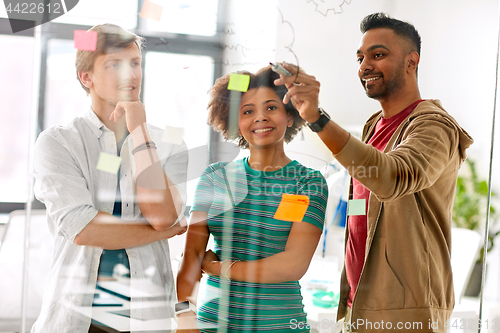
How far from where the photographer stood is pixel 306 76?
120 centimetres

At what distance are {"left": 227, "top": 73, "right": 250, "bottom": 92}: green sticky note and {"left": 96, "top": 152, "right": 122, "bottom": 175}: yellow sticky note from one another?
358 mm

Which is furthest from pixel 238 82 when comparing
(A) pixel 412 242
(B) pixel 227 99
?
(A) pixel 412 242

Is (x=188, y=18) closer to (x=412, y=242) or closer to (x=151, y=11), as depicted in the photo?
(x=151, y=11)

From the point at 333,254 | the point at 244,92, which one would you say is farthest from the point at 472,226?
the point at 244,92

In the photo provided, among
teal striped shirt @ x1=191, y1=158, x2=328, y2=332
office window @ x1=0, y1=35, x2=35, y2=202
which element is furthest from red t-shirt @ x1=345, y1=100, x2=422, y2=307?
office window @ x1=0, y1=35, x2=35, y2=202

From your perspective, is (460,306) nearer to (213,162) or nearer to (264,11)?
(213,162)

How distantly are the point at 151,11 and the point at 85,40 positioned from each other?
0.62ft

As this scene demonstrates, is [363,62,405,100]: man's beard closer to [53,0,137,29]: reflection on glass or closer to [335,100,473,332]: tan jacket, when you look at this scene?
[335,100,473,332]: tan jacket

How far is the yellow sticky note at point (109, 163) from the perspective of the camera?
3.59ft

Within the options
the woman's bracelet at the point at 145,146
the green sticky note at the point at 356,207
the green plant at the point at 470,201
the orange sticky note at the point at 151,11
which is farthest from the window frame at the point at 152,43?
the green plant at the point at 470,201

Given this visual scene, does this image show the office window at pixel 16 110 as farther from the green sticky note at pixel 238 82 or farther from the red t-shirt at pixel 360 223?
the red t-shirt at pixel 360 223

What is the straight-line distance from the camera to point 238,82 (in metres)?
1.16

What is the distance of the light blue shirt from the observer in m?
1.06

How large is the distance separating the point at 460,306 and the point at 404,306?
0.28 metres
